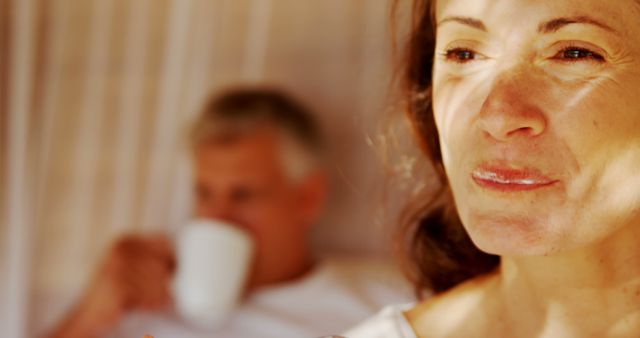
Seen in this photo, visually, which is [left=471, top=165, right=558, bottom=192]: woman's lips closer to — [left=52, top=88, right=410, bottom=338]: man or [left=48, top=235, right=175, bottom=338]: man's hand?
[left=52, top=88, right=410, bottom=338]: man

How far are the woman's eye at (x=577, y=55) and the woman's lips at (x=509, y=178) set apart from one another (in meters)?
0.10

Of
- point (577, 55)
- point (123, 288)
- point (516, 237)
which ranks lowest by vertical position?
point (123, 288)

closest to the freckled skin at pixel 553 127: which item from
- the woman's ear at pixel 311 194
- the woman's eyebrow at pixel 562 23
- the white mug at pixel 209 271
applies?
the woman's eyebrow at pixel 562 23

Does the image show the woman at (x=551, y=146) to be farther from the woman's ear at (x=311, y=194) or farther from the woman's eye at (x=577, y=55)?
the woman's ear at (x=311, y=194)

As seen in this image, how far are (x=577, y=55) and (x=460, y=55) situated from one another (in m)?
0.11

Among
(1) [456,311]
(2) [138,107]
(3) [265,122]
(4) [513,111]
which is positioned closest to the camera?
(4) [513,111]

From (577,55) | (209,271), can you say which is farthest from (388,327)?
(209,271)

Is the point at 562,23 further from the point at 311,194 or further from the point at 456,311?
the point at 311,194

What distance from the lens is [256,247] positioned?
190 centimetres

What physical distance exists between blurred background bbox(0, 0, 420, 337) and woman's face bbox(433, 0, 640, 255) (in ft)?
2.58

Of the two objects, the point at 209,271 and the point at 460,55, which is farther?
the point at 209,271

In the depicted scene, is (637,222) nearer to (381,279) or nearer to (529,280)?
(529,280)

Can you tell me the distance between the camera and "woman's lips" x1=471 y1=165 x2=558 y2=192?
0.74 meters

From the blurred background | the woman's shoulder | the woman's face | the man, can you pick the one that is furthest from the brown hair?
the man
